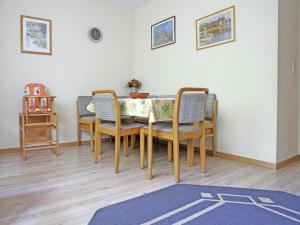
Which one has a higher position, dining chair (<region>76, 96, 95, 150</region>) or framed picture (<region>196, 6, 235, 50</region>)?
framed picture (<region>196, 6, 235, 50</region>)

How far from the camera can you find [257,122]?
2.57 metres

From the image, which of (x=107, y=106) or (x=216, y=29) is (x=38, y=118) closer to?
(x=107, y=106)

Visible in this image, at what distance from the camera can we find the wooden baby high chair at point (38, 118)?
3.02m

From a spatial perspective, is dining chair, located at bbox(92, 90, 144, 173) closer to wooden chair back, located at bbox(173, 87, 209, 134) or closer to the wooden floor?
the wooden floor

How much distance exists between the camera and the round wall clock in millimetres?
3889

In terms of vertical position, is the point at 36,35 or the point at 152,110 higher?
the point at 36,35

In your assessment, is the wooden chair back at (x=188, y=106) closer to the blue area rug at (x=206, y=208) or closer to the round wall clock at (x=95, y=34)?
the blue area rug at (x=206, y=208)

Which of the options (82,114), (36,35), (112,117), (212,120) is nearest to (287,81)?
(212,120)

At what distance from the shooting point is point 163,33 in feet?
12.5

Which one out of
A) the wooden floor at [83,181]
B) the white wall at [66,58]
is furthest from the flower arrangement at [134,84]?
the wooden floor at [83,181]

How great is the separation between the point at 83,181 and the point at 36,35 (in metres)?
2.46

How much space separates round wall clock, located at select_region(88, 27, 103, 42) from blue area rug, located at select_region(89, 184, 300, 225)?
302 centimetres

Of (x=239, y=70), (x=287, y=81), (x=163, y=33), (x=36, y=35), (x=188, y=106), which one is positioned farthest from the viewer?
(x=163, y=33)

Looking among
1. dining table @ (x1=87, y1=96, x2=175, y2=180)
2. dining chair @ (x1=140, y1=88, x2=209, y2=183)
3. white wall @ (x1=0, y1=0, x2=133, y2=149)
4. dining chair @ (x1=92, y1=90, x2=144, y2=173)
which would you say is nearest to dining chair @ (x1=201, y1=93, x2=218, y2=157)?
dining chair @ (x1=140, y1=88, x2=209, y2=183)
